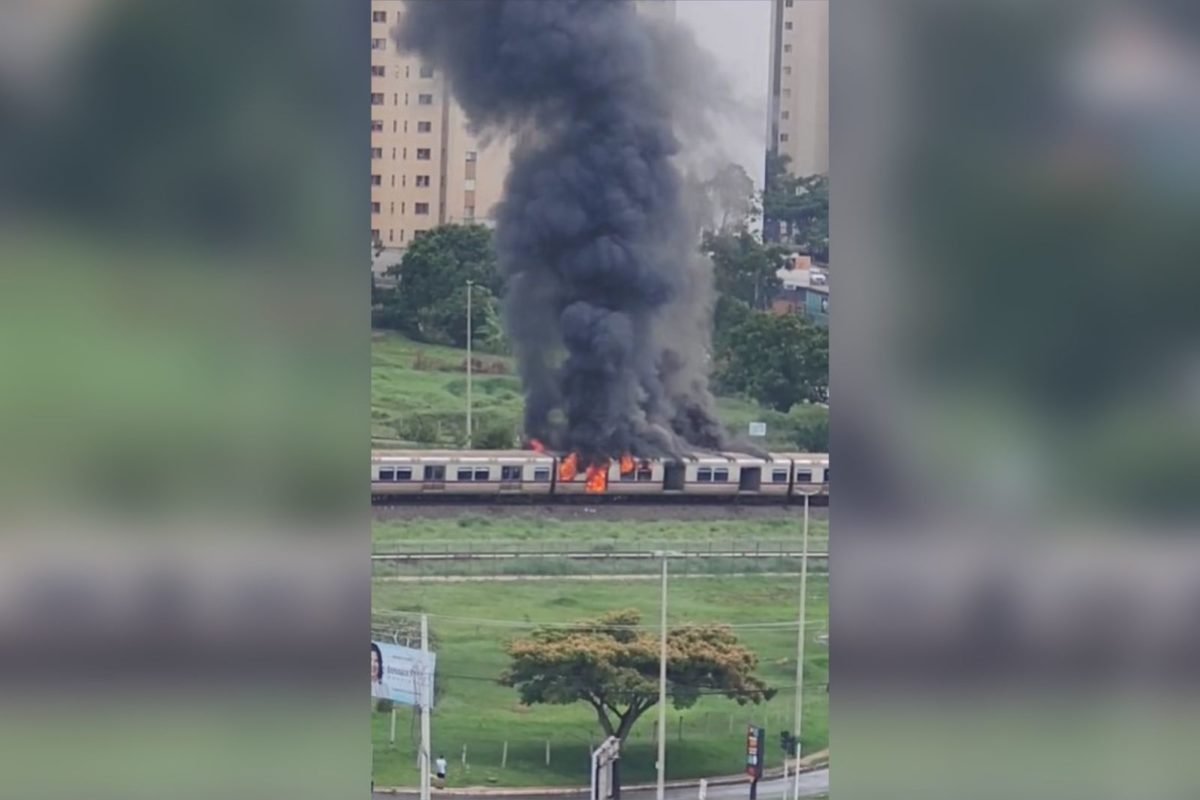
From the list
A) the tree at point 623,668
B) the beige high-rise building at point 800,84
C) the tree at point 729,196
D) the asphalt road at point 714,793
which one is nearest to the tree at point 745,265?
the tree at point 729,196

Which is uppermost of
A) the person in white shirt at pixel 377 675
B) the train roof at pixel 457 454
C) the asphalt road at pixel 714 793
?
the train roof at pixel 457 454

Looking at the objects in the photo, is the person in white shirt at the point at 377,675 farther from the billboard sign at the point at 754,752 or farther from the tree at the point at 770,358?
the tree at the point at 770,358

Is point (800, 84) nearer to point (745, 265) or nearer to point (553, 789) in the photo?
point (745, 265)

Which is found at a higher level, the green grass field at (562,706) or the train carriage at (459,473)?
the train carriage at (459,473)
